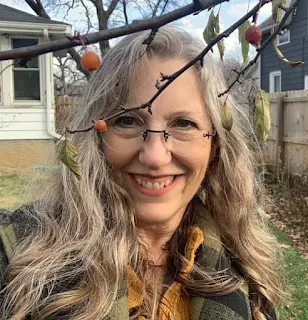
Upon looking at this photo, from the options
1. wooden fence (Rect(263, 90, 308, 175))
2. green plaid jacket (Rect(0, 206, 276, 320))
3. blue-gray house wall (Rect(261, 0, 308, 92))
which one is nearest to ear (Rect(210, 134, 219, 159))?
green plaid jacket (Rect(0, 206, 276, 320))

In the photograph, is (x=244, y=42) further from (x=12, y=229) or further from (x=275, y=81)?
(x=275, y=81)

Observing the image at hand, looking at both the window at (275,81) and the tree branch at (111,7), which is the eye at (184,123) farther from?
the window at (275,81)

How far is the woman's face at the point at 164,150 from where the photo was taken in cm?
152

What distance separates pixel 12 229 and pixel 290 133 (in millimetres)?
8814

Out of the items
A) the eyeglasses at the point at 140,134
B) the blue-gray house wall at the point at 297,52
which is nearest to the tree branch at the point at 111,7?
the blue-gray house wall at the point at 297,52

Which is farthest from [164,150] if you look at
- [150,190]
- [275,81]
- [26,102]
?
[275,81]

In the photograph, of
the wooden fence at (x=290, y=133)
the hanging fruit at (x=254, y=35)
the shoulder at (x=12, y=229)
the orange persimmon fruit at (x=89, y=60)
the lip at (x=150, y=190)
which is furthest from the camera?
the wooden fence at (x=290, y=133)

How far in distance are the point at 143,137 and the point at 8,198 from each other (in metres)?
6.46

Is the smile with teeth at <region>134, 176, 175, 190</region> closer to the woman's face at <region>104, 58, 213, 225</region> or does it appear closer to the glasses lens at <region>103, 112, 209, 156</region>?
the woman's face at <region>104, 58, 213, 225</region>

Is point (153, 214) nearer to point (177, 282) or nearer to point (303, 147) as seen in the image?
point (177, 282)

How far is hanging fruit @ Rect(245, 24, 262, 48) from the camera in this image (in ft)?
2.24

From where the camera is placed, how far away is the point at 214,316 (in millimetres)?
1677

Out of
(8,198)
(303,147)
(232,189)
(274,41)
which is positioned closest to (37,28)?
(8,198)

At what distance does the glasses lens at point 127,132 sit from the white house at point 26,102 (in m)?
9.26
